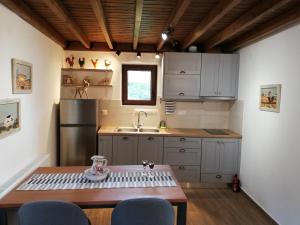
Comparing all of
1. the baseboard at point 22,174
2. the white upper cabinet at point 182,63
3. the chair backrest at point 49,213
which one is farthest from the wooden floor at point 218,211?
the white upper cabinet at point 182,63

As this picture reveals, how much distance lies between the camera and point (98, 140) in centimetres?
403

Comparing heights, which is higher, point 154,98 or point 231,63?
point 231,63

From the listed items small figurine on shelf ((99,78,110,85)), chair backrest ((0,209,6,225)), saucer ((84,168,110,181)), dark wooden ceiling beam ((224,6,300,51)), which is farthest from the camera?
small figurine on shelf ((99,78,110,85))

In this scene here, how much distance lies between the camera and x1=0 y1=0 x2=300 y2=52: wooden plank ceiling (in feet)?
7.95

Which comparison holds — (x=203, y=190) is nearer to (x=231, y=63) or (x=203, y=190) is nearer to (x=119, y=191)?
(x=231, y=63)

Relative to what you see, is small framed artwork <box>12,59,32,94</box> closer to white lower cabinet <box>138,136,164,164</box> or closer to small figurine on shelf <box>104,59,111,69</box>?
small figurine on shelf <box>104,59,111,69</box>

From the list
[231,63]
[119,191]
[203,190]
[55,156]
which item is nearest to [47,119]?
[55,156]

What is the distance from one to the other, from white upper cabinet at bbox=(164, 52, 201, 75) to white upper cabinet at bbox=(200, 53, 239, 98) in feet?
0.39

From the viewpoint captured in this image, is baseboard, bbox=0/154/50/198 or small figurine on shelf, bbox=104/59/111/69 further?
small figurine on shelf, bbox=104/59/111/69

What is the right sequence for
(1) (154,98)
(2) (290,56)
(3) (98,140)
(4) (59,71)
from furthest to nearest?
(1) (154,98), (4) (59,71), (3) (98,140), (2) (290,56)

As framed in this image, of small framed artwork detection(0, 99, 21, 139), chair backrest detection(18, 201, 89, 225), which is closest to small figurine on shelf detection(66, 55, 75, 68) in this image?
small framed artwork detection(0, 99, 21, 139)

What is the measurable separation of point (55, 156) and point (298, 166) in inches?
136

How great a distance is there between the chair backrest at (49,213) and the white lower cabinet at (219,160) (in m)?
2.82

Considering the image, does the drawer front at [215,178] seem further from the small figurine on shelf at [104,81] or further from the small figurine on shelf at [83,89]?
the small figurine on shelf at [83,89]
